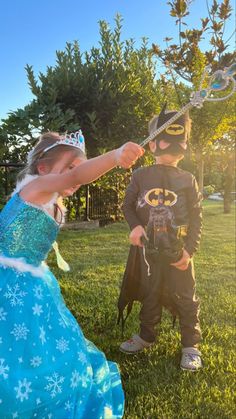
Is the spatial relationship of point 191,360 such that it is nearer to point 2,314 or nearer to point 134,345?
point 134,345

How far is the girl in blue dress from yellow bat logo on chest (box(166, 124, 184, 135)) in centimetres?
90

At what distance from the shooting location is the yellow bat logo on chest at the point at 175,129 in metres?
3.16

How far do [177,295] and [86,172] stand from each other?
62.1 inches

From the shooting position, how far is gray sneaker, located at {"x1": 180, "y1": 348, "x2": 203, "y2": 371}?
124 inches

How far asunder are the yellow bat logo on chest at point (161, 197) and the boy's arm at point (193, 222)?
14cm

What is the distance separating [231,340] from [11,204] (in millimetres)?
2332

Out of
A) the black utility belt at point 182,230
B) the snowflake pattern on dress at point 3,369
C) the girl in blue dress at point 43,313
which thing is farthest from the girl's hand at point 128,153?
the black utility belt at point 182,230

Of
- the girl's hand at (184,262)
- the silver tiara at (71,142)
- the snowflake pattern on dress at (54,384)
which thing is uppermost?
the silver tiara at (71,142)

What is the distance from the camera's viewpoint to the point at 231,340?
12.1 ft

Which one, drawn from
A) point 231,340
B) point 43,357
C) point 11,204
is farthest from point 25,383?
point 231,340

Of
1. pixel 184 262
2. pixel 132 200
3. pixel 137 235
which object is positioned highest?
pixel 132 200

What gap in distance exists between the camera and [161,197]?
3184 mm

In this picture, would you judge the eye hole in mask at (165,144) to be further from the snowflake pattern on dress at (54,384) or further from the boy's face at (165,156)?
the snowflake pattern on dress at (54,384)

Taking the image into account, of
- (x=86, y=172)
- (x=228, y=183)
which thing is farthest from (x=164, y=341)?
(x=228, y=183)
